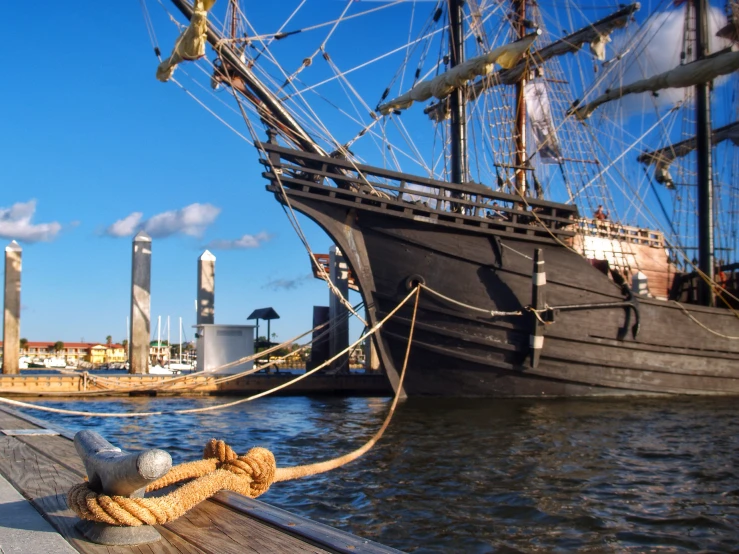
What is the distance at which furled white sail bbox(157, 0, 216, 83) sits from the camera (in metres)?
11.5

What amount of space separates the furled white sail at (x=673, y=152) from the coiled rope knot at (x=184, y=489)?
26.2 metres

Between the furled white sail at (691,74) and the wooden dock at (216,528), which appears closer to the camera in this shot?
the wooden dock at (216,528)

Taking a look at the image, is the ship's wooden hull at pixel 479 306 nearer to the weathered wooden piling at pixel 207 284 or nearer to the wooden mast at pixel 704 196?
the wooden mast at pixel 704 196

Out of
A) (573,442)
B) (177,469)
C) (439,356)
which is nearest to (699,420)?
(573,442)

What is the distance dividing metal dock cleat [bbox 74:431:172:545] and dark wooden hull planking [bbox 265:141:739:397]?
10877 millimetres

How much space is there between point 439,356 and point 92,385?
359 inches

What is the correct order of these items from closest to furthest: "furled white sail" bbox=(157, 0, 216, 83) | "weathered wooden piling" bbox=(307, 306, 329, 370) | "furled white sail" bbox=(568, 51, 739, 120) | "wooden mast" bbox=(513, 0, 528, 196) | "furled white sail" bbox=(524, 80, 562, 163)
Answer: "furled white sail" bbox=(157, 0, 216, 83) < "furled white sail" bbox=(568, 51, 739, 120) < "wooden mast" bbox=(513, 0, 528, 196) < "weathered wooden piling" bbox=(307, 306, 329, 370) < "furled white sail" bbox=(524, 80, 562, 163)

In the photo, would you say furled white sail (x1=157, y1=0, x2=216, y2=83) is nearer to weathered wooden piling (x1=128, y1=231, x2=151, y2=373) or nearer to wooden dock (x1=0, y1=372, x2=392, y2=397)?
wooden dock (x1=0, y1=372, x2=392, y2=397)

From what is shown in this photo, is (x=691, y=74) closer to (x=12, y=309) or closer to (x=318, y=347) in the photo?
(x=318, y=347)

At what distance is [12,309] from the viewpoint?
782 inches

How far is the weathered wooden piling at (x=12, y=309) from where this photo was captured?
64.1 ft

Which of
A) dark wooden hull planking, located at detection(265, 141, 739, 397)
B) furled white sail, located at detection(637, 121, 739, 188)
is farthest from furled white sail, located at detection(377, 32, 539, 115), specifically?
furled white sail, located at detection(637, 121, 739, 188)

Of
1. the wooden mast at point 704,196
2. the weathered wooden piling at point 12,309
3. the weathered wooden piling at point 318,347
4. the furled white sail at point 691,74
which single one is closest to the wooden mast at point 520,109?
the furled white sail at point 691,74

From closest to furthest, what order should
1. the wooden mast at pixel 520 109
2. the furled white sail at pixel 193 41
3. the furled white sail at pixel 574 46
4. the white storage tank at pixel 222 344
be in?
the furled white sail at pixel 193 41
the white storage tank at pixel 222 344
the wooden mast at pixel 520 109
the furled white sail at pixel 574 46
